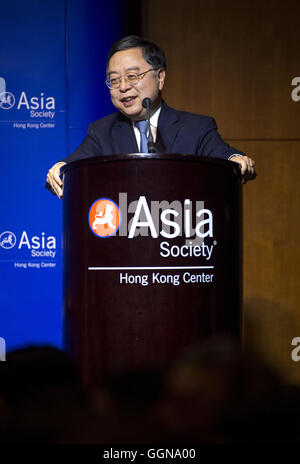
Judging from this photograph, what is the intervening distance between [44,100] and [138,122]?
1.51 metres

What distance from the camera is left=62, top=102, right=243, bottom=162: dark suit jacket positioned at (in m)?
1.97

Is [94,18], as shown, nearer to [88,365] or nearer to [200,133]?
[200,133]

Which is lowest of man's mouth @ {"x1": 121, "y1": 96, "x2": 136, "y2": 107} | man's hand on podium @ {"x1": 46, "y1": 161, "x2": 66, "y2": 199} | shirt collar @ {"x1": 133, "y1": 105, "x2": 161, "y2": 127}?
man's hand on podium @ {"x1": 46, "y1": 161, "x2": 66, "y2": 199}

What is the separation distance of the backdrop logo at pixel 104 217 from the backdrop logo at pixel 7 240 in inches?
78.2

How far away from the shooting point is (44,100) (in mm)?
3316

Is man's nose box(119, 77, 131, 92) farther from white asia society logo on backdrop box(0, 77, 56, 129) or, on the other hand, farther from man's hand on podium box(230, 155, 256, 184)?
white asia society logo on backdrop box(0, 77, 56, 129)

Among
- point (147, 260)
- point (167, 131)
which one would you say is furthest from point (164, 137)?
point (147, 260)

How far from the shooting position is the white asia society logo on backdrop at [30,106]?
330cm

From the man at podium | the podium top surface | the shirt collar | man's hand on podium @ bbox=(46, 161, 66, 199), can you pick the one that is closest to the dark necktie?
the man at podium

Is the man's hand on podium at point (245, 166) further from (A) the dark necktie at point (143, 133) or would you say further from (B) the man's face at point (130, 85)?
(B) the man's face at point (130, 85)

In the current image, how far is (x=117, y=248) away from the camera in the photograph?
1.37 meters

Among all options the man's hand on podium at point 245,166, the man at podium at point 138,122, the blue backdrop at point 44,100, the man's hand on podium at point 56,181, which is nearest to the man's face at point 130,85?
the man at podium at point 138,122

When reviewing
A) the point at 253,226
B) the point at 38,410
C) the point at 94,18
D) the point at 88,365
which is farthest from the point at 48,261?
the point at 38,410

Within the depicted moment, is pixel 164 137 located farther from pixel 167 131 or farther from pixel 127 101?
pixel 127 101
